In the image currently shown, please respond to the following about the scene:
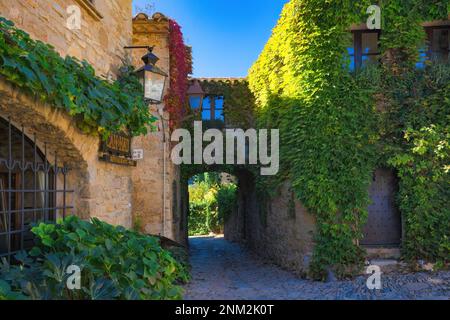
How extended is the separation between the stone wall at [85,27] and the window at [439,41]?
6011 millimetres

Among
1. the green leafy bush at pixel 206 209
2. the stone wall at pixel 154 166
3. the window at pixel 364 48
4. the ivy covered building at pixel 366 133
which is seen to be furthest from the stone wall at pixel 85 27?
the green leafy bush at pixel 206 209

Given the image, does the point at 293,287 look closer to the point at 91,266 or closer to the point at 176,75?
the point at 91,266

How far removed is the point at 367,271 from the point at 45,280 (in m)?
5.75

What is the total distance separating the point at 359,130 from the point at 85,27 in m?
5.11

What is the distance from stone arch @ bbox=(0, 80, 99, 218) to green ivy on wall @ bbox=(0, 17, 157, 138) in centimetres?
8

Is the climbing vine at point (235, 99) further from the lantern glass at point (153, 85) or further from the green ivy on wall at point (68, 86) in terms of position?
the green ivy on wall at point (68, 86)

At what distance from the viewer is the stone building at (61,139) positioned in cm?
283

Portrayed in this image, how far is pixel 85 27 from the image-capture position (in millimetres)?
3807

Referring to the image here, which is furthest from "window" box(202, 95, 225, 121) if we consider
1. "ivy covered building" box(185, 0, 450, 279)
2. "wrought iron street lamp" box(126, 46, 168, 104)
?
"wrought iron street lamp" box(126, 46, 168, 104)

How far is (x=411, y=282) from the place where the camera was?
227 inches

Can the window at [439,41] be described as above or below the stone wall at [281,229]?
above

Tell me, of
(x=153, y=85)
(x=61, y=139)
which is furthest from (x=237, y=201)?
(x=61, y=139)

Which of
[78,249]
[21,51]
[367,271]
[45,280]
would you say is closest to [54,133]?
[21,51]

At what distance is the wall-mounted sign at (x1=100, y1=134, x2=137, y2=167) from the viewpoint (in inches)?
154
